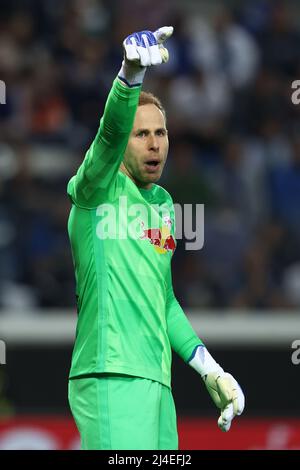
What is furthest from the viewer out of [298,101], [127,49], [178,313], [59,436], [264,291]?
[298,101]

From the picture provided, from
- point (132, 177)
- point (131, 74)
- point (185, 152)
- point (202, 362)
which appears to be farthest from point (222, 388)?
point (185, 152)

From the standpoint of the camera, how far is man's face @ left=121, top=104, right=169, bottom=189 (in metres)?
4.32

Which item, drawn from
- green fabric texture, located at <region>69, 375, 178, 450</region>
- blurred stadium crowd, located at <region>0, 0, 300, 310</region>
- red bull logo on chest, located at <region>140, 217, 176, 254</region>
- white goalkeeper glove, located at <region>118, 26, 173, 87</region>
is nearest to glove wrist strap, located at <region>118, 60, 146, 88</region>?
white goalkeeper glove, located at <region>118, 26, 173, 87</region>

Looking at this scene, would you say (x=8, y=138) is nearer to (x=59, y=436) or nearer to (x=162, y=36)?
(x=59, y=436)

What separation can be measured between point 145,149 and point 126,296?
592 millimetres

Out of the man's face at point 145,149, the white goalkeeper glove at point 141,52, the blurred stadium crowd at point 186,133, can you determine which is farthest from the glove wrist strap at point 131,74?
the blurred stadium crowd at point 186,133

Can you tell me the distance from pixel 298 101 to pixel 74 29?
2.08 metres

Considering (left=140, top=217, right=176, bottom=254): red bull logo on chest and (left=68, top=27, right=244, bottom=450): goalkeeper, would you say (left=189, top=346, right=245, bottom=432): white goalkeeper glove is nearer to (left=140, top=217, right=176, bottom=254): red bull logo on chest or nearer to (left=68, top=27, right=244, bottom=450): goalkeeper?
(left=68, top=27, right=244, bottom=450): goalkeeper

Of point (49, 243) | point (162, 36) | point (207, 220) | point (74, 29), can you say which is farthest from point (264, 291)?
point (162, 36)

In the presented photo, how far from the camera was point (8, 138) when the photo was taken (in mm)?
8852

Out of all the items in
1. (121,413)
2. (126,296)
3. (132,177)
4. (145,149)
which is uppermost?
(145,149)

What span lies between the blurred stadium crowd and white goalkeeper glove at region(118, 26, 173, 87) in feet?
14.1

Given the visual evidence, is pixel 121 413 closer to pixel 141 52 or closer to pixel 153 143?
pixel 153 143

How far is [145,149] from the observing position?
4.32m
